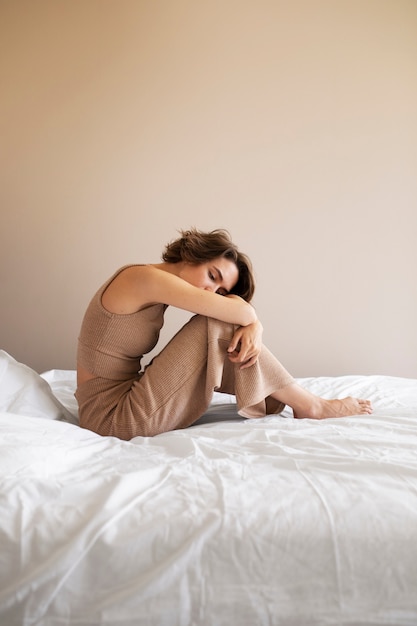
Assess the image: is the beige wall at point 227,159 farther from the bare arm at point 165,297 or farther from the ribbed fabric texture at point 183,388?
the ribbed fabric texture at point 183,388

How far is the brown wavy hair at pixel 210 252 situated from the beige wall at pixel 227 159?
933 mm

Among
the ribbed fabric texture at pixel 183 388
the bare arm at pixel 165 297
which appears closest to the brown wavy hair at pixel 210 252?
the bare arm at pixel 165 297

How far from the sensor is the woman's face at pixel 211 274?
1.60 meters

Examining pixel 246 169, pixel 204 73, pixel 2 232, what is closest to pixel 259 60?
pixel 204 73

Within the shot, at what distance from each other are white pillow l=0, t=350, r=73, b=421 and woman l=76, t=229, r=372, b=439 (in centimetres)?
8

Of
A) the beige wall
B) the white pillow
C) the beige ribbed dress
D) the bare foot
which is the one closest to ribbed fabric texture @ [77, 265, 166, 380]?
the beige ribbed dress

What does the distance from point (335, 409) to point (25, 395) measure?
86 cm

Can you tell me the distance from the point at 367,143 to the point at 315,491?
7.27ft

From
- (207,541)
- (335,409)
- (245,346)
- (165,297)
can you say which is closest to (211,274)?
(165,297)

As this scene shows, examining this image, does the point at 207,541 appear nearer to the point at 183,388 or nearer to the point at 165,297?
the point at 183,388

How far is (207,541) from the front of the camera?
716 millimetres

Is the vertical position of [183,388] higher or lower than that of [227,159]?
lower

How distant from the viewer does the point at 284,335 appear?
2646mm

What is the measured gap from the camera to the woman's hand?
1.37 meters
